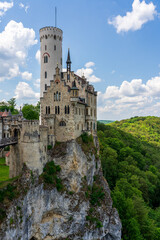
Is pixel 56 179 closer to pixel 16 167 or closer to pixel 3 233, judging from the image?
pixel 16 167

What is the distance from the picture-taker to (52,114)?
40719mm

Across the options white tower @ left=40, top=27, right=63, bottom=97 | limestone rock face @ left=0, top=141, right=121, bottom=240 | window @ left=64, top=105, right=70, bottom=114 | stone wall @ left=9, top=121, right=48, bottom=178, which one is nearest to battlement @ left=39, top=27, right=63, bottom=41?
white tower @ left=40, top=27, right=63, bottom=97

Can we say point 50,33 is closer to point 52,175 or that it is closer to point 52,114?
point 52,114

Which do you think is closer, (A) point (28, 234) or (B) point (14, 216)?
(B) point (14, 216)

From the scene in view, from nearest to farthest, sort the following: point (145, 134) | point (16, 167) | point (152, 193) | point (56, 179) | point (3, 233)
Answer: point (3, 233) → point (16, 167) → point (56, 179) → point (152, 193) → point (145, 134)

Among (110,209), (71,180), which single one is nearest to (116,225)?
(110,209)

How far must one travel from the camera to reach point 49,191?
3528 centimetres

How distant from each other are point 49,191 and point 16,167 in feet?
23.6

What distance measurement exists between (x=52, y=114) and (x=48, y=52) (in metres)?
15.7

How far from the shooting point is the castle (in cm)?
3362

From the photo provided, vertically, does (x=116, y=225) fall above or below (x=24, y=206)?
below

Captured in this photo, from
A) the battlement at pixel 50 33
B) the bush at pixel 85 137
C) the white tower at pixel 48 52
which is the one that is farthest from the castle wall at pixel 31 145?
the battlement at pixel 50 33

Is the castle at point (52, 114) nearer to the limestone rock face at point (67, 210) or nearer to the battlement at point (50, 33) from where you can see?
the battlement at point (50, 33)

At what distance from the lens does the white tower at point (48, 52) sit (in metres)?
46.2
